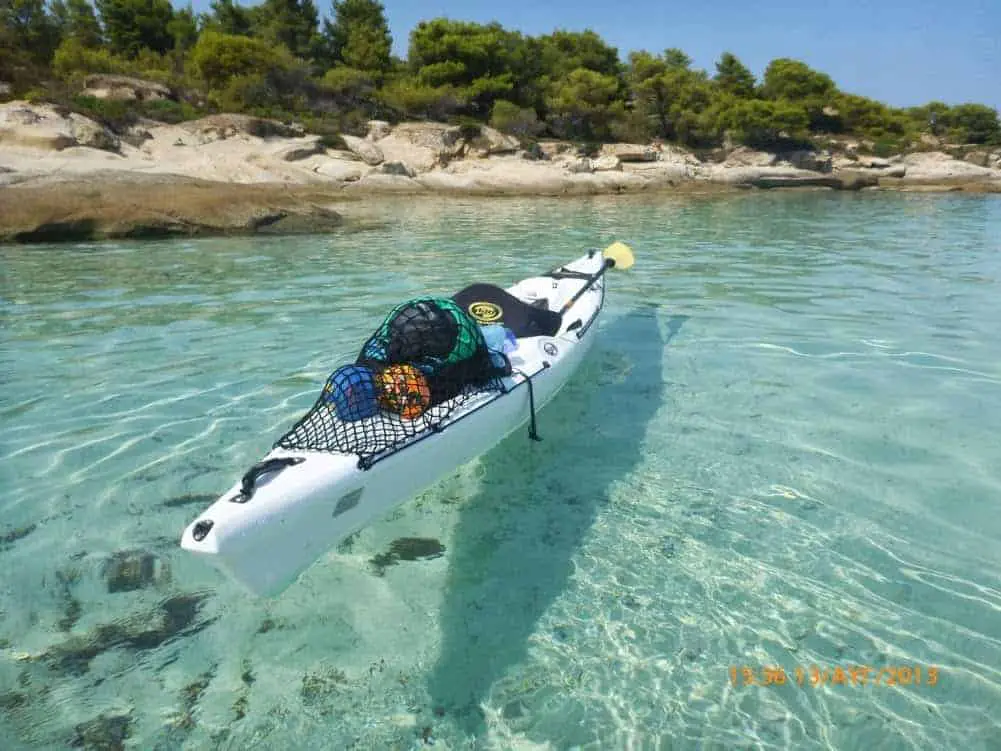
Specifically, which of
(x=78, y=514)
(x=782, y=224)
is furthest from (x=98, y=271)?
(x=782, y=224)

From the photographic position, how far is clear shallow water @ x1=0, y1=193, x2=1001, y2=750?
94.7 inches

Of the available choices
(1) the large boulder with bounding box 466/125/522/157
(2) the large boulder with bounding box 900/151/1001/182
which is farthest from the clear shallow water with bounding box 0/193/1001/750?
(2) the large boulder with bounding box 900/151/1001/182

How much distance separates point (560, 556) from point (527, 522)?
Answer: 0.32 meters

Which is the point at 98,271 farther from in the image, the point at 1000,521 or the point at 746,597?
the point at 1000,521

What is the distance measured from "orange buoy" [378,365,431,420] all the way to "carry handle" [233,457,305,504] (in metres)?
0.73

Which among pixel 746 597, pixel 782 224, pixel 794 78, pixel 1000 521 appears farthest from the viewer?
pixel 794 78

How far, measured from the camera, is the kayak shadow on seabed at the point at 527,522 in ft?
8.61

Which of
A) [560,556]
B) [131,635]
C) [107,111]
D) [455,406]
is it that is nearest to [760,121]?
[107,111]

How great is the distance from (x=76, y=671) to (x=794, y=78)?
50.7m

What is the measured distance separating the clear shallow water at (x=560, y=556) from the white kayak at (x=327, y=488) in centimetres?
39

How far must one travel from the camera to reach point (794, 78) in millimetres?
43594

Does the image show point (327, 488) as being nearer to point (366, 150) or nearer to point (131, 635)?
point (131, 635)

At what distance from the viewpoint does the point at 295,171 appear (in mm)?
24062

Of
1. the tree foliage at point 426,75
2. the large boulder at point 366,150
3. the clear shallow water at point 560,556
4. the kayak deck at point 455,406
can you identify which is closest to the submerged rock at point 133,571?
the clear shallow water at point 560,556
